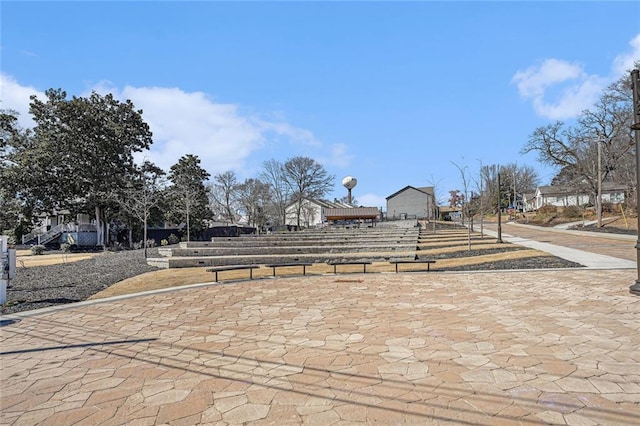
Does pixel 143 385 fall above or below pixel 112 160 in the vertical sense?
below

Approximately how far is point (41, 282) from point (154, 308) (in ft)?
20.4

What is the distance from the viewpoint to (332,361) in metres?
4.30

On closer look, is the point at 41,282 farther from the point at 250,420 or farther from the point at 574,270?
the point at 574,270

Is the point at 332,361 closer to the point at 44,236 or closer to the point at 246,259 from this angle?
the point at 246,259

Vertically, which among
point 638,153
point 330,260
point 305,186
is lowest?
point 330,260

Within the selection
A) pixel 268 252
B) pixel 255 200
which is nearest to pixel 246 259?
pixel 268 252

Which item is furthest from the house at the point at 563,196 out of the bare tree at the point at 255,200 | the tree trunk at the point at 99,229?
the tree trunk at the point at 99,229

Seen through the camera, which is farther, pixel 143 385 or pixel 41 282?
pixel 41 282

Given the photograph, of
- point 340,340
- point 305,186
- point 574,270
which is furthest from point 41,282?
point 305,186

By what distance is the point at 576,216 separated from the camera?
4147 cm

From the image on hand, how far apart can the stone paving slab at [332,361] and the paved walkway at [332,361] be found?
0.7 inches

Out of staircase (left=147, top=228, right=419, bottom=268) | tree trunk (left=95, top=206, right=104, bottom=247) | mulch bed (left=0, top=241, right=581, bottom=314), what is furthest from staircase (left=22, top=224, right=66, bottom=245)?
mulch bed (left=0, top=241, right=581, bottom=314)

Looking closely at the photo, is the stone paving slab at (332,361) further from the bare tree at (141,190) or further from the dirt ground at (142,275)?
the bare tree at (141,190)

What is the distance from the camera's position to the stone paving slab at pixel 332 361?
3141 mm
